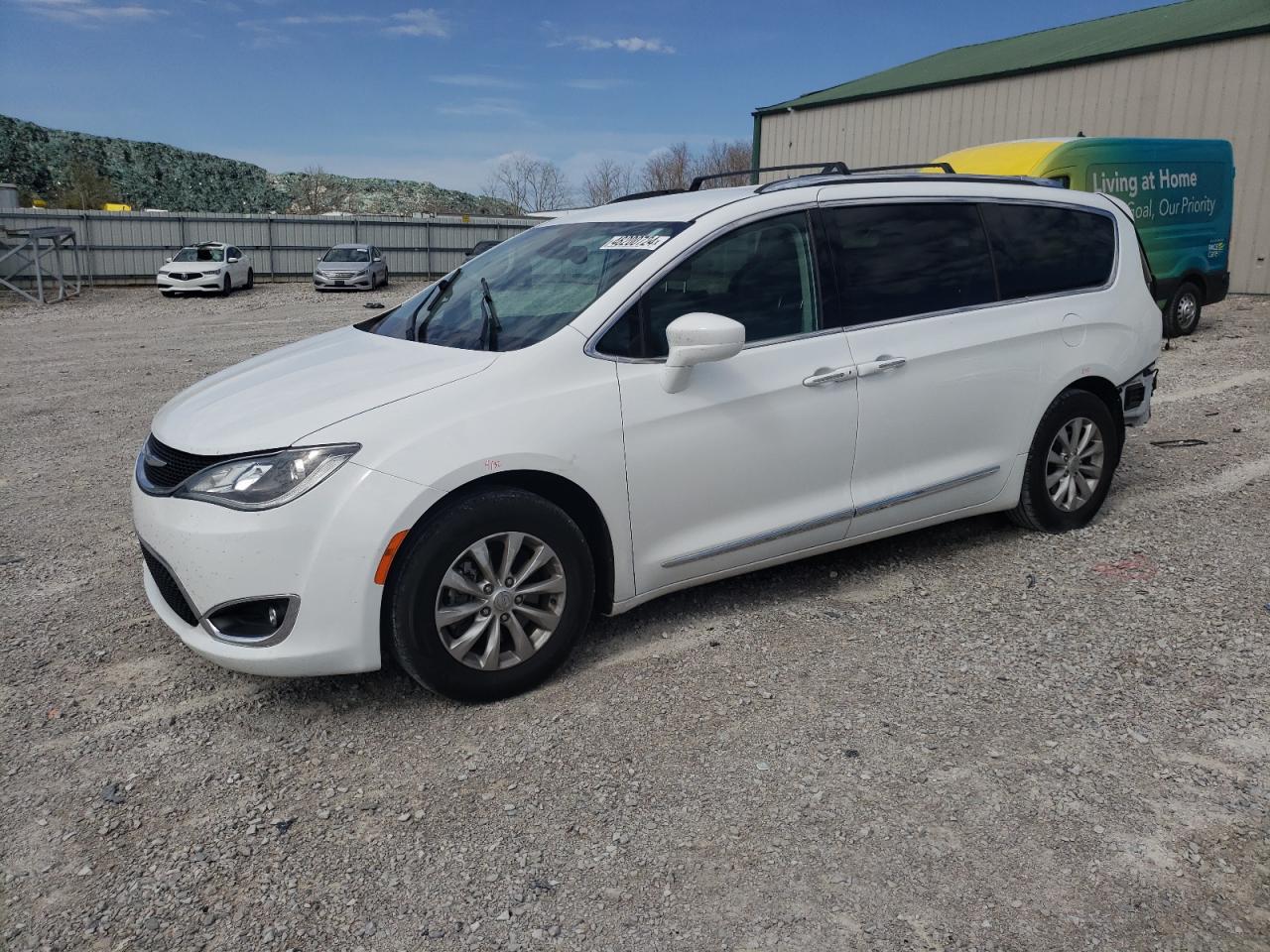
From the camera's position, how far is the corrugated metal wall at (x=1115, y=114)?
62.5 ft

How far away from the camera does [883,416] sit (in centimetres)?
429

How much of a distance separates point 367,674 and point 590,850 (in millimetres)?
1433

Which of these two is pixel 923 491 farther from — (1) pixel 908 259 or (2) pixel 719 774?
(2) pixel 719 774

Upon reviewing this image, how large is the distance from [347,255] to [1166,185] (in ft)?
69.6

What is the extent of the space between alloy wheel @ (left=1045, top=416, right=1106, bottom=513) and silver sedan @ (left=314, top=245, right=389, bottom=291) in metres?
24.5

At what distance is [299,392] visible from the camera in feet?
11.8

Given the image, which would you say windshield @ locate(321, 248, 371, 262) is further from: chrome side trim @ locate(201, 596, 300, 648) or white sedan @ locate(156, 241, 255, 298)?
chrome side trim @ locate(201, 596, 300, 648)

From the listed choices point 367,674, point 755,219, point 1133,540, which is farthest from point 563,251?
point 1133,540

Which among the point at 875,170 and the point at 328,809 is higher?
the point at 875,170

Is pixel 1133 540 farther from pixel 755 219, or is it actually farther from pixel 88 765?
pixel 88 765

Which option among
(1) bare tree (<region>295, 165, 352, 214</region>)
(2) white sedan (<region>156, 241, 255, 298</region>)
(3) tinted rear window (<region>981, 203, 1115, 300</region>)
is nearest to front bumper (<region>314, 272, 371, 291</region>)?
(2) white sedan (<region>156, 241, 255, 298</region>)

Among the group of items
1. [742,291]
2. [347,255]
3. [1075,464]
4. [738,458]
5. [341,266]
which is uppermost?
[742,291]

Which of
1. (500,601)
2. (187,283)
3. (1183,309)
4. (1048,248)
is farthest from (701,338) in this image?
(187,283)

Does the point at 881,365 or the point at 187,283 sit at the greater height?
the point at 881,365
